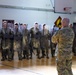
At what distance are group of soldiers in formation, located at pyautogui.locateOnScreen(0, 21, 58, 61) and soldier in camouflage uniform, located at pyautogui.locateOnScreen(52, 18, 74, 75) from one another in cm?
481

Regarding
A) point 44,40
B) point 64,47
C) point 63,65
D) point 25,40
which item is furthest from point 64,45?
point 44,40

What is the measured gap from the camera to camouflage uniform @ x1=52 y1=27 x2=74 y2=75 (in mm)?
4852

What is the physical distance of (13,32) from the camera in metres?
9.68

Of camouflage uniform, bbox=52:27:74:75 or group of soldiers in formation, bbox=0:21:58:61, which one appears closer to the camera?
camouflage uniform, bbox=52:27:74:75

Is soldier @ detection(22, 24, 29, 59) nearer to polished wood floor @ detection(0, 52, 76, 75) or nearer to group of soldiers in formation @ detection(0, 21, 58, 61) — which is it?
group of soldiers in formation @ detection(0, 21, 58, 61)

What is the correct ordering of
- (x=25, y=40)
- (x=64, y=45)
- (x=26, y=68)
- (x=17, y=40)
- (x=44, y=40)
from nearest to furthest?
(x=64, y=45), (x=26, y=68), (x=17, y=40), (x=25, y=40), (x=44, y=40)

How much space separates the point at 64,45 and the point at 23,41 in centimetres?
516

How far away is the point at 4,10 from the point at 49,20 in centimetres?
328

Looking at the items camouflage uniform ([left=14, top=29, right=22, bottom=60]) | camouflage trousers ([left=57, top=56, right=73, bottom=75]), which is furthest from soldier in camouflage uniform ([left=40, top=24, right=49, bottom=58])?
camouflage trousers ([left=57, top=56, right=73, bottom=75])

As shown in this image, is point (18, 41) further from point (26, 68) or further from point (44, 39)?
point (26, 68)

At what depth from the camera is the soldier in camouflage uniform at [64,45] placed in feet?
15.9

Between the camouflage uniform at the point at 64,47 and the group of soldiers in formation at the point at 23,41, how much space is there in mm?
4811

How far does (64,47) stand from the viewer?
4.92 metres

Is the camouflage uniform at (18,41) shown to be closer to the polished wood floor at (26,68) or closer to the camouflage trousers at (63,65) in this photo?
the polished wood floor at (26,68)
